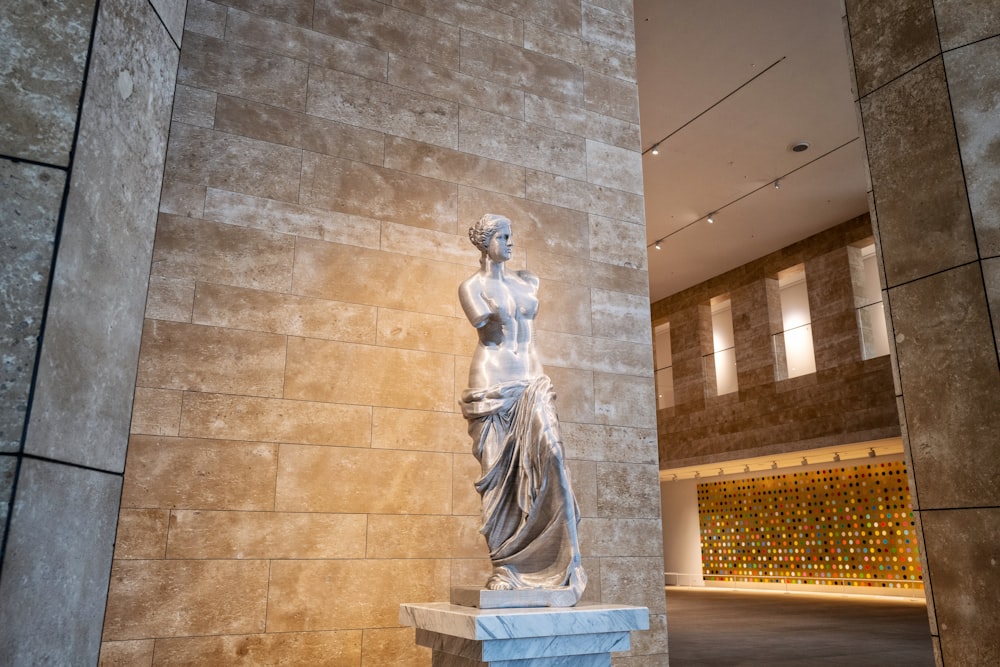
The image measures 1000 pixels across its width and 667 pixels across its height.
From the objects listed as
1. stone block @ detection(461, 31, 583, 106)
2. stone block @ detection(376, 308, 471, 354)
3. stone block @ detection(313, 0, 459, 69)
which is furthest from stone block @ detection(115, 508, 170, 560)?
stone block @ detection(461, 31, 583, 106)

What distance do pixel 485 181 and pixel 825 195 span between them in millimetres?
12484

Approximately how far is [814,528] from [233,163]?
18.3 meters

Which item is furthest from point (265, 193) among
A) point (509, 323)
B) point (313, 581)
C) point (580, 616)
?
point (580, 616)

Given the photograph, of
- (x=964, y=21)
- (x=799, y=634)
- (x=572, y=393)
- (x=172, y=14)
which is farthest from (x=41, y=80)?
(x=799, y=634)

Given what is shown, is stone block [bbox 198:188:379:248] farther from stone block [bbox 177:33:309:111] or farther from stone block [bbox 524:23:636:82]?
stone block [bbox 524:23:636:82]

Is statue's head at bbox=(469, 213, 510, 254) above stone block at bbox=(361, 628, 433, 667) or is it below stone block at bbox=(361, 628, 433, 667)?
above

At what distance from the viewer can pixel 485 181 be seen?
716cm

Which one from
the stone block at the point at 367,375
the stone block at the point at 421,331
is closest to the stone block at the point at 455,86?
the stone block at the point at 421,331

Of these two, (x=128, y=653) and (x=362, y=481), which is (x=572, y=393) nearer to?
(x=362, y=481)

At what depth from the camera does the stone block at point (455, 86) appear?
695 cm

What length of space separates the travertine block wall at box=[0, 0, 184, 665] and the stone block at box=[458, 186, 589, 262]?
515 centimetres

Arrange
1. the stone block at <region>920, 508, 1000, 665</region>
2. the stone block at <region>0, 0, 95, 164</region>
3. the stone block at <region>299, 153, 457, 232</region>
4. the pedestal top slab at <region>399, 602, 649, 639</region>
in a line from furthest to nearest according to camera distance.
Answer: the stone block at <region>299, 153, 457, 232</region>
the pedestal top slab at <region>399, 602, 649, 639</region>
the stone block at <region>920, 508, 1000, 665</region>
the stone block at <region>0, 0, 95, 164</region>

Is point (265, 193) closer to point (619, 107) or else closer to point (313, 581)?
point (313, 581)

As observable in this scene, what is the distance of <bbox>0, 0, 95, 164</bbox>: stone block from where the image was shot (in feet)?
5.27
